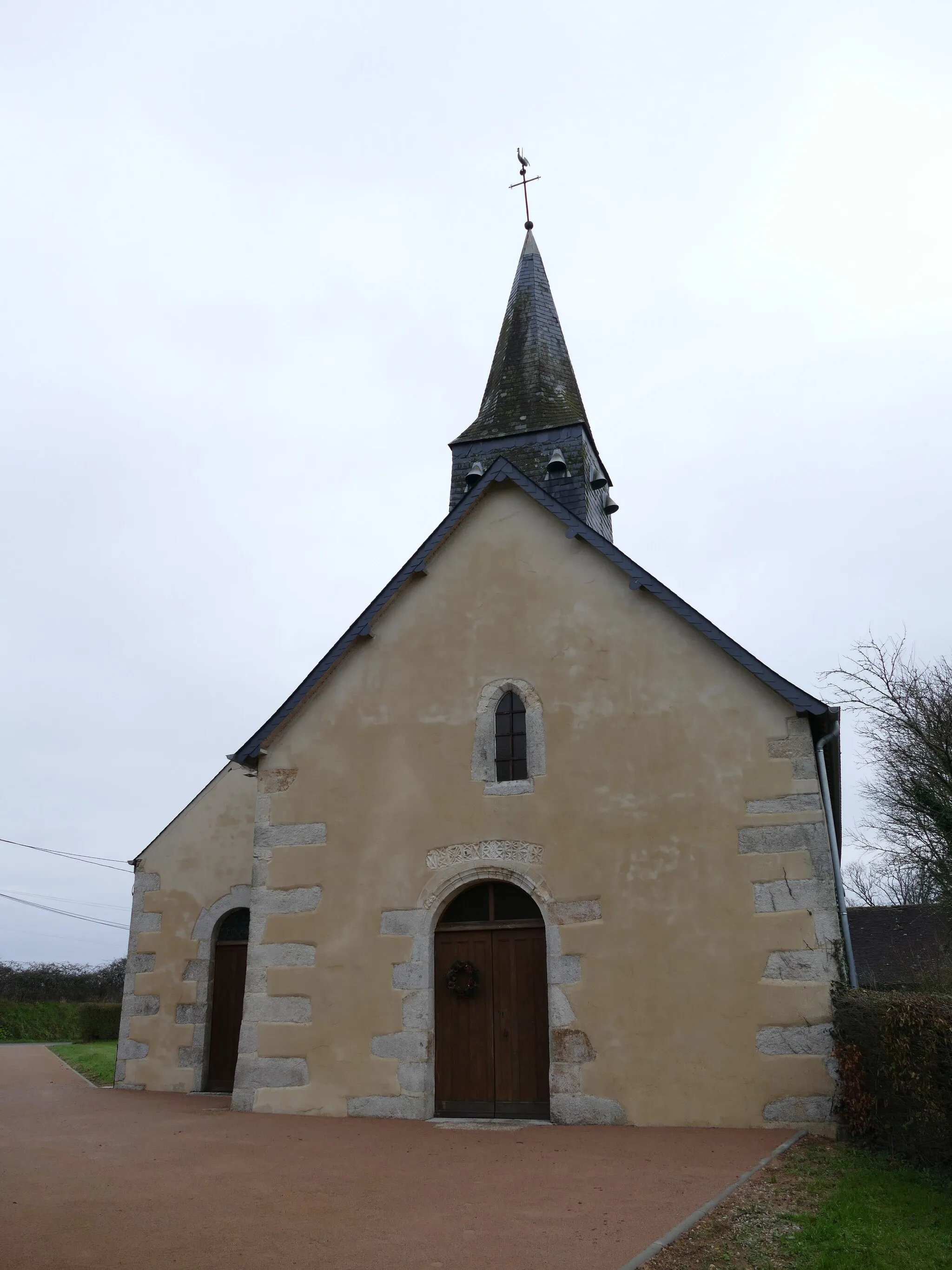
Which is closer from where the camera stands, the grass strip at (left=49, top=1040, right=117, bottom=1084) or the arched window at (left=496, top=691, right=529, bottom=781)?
the arched window at (left=496, top=691, right=529, bottom=781)

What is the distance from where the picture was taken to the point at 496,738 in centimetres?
988

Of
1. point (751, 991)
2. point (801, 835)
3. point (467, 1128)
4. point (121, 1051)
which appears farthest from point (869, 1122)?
point (121, 1051)

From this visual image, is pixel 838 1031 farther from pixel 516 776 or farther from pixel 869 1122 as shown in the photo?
pixel 516 776

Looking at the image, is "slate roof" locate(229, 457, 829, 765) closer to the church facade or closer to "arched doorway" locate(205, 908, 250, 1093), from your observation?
the church facade

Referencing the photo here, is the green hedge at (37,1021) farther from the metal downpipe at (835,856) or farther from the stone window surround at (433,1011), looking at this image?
the metal downpipe at (835,856)

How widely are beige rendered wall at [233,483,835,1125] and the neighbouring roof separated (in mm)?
11871

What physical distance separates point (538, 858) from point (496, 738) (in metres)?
1.32

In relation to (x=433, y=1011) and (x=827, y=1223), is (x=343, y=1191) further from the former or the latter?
(x=433, y=1011)

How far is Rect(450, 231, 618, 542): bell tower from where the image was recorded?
47.0 feet

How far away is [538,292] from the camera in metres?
18.2

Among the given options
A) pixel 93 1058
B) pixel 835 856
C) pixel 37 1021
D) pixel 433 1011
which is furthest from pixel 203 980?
pixel 37 1021

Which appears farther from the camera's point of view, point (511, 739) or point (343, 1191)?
point (511, 739)

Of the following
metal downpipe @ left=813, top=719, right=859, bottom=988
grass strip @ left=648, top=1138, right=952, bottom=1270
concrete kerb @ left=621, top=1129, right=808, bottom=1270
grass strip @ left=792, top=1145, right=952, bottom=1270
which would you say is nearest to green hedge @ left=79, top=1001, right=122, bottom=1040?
metal downpipe @ left=813, top=719, right=859, bottom=988

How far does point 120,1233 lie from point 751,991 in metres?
5.36
